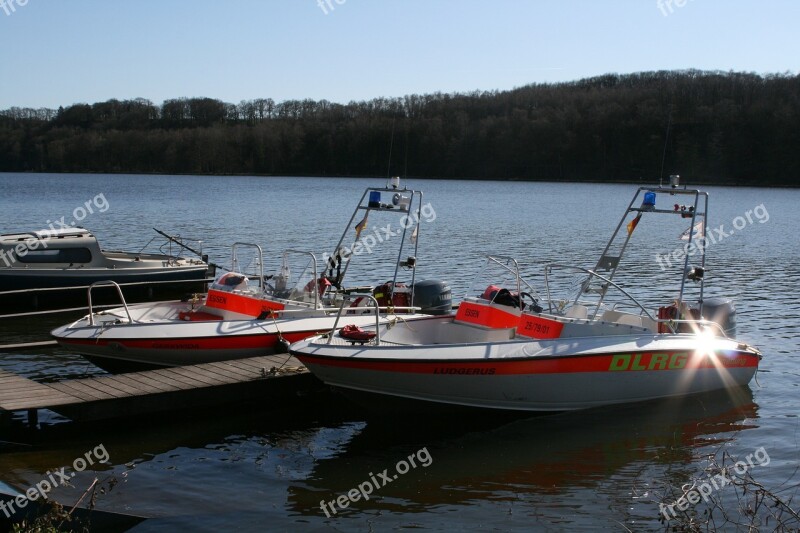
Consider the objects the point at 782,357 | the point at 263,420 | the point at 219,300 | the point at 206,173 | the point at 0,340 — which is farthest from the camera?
the point at 206,173

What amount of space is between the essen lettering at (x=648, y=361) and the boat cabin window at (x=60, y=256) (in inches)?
610

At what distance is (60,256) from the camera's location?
21.8 meters

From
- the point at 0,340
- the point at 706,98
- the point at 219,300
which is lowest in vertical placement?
the point at 0,340

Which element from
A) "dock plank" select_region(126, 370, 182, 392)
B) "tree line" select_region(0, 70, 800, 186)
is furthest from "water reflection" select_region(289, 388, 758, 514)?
"tree line" select_region(0, 70, 800, 186)

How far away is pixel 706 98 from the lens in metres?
95.6

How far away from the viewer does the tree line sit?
300ft

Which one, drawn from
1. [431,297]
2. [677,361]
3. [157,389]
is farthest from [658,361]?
[157,389]

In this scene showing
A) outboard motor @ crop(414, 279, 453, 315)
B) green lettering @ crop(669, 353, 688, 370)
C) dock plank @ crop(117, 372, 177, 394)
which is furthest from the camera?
outboard motor @ crop(414, 279, 453, 315)

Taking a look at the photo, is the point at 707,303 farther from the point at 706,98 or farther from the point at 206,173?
the point at 206,173

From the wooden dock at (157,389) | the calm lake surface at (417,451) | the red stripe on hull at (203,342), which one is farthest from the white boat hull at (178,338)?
the calm lake surface at (417,451)

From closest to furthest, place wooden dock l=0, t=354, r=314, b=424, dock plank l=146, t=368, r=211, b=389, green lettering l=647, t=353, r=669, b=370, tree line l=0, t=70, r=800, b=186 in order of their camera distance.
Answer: wooden dock l=0, t=354, r=314, b=424 → dock plank l=146, t=368, r=211, b=389 → green lettering l=647, t=353, r=669, b=370 → tree line l=0, t=70, r=800, b=186

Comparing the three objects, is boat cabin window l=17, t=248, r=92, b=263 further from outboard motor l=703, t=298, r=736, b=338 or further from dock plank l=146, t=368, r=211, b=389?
outboard motor l=703, t=298, r=736, b=338

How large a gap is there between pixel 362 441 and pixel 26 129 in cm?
14598

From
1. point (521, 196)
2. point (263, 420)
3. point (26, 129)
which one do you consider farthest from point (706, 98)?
point (26, 129)
